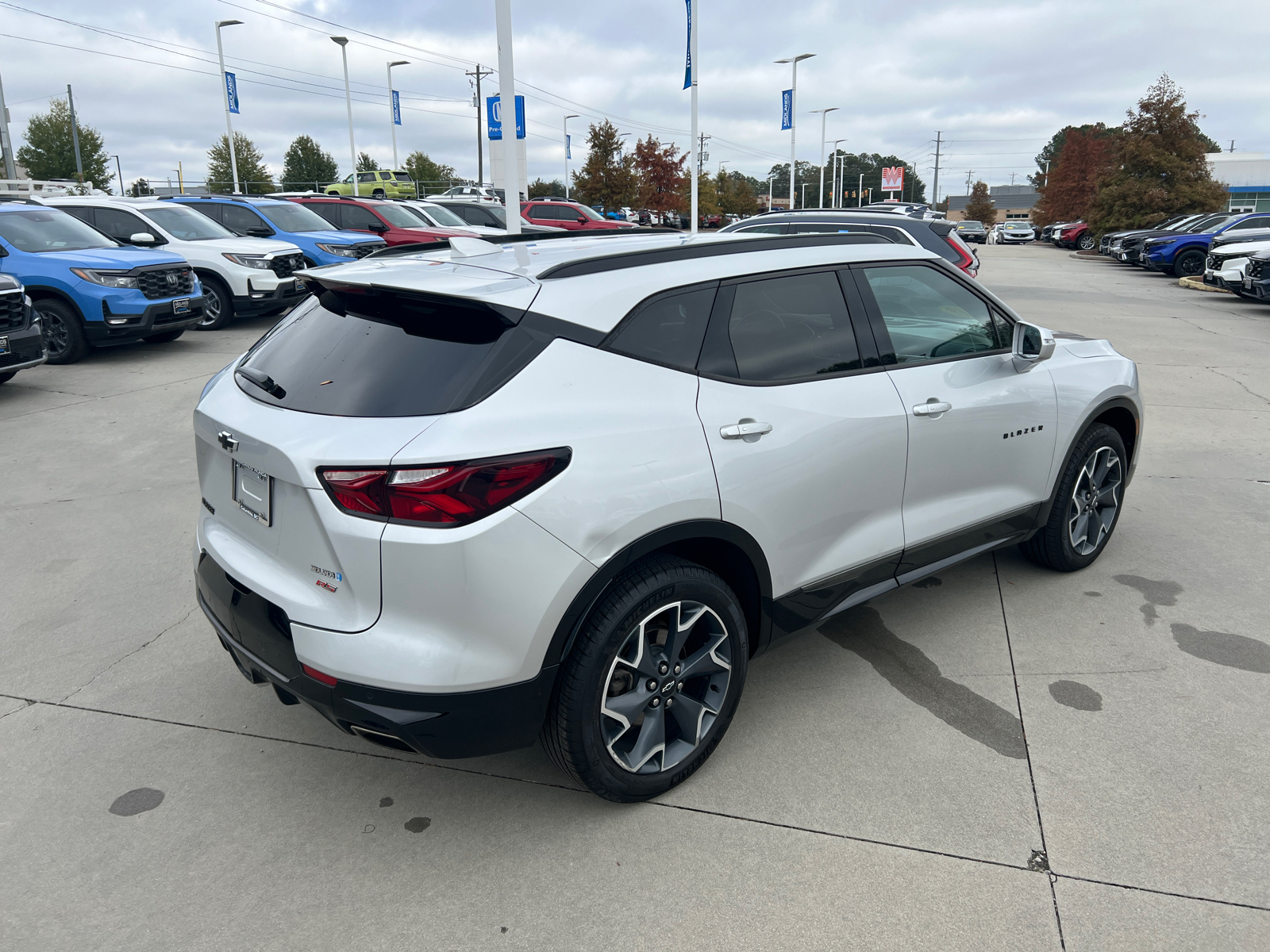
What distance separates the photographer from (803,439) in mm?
3051

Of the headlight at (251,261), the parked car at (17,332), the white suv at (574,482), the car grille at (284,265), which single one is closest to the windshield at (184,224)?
the headlight at (251,261)

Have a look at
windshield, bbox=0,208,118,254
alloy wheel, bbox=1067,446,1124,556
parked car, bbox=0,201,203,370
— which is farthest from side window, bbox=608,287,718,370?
windshield, bbox=0,208,118,254

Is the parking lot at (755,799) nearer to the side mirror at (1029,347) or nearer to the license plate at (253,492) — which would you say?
the license plate at (253,492)

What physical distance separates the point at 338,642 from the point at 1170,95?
43.4m

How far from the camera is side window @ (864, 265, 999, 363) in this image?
360 centimetres

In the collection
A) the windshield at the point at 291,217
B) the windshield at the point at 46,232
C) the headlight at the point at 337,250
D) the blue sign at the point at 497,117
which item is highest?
the blue sign at the point at 497,117

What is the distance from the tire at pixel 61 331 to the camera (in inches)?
408

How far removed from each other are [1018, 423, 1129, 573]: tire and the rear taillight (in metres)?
3.07

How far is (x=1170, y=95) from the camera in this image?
119 ft

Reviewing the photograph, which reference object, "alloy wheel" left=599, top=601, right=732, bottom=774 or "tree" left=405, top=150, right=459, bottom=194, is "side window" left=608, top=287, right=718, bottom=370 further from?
"tree" left=405, top=150, right=459, bottom=194

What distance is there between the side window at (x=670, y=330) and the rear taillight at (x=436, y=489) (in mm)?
570

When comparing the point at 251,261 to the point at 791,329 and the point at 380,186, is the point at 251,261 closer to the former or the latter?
the point at 791,329

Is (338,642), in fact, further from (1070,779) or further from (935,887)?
(1070,779)

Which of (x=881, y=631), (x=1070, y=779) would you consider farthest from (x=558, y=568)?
(x=881, y=631)
